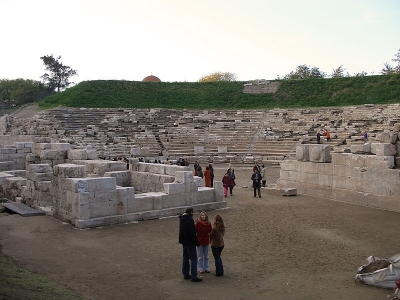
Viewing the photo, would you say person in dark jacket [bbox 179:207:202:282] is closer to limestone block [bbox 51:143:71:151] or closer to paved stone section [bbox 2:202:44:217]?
paved stone section [bbox 2:202:44:217]

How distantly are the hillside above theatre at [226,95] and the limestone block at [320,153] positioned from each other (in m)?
23.2

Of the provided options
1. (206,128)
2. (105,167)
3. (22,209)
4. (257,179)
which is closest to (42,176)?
(22,209)

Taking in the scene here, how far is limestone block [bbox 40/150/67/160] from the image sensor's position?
16.4 meters

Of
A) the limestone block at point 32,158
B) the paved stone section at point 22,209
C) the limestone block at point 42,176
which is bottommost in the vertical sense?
the paved stone section at point 22,209

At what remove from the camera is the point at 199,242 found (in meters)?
7.64

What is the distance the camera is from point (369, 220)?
40.6 feet

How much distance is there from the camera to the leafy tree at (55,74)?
2429 inches

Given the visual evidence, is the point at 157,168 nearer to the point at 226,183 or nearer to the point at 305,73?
the point at 226,183

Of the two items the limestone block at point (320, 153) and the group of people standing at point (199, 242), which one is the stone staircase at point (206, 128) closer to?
the limestone block at point (320, 153)

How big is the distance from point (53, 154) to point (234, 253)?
10.1m

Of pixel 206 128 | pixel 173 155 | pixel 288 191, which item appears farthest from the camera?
pixel 206 128

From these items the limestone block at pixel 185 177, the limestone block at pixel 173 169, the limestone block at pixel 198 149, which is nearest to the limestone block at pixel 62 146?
the limestone block at pixel 173 169

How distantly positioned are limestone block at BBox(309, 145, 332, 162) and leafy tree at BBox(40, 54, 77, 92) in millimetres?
52224

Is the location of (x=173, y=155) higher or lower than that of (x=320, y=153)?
lower
